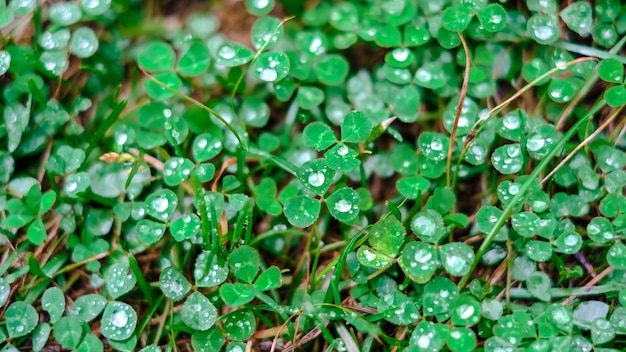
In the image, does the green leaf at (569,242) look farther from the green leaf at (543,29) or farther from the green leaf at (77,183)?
the green leaf at (77,183)

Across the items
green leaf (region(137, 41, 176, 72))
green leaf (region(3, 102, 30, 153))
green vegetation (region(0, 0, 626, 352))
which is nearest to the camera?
green vegetation (region(0, 0, 626, 352))

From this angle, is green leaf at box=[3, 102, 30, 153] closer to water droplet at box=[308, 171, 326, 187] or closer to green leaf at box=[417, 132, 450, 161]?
water droplet at box=[308, 171, 326, 187]

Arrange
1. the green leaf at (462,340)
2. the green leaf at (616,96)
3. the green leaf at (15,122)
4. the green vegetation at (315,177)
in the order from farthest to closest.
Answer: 1. the green leaf at (15,122)
2. the green leaf at (616,96)
3. the green vegetation at (315,177)
4. the green leaf at (462,340)

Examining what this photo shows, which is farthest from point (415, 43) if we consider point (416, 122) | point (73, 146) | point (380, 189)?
point (73, 146)

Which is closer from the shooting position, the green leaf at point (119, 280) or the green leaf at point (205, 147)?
the green leaf at point (119, 280)

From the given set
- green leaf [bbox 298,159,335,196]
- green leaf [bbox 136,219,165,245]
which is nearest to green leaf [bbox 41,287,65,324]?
green leaf [bbox 136,219,165,245]

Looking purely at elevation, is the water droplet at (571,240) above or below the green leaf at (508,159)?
below

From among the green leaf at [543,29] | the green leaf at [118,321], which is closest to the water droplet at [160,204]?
the green leaf at [118,321]
